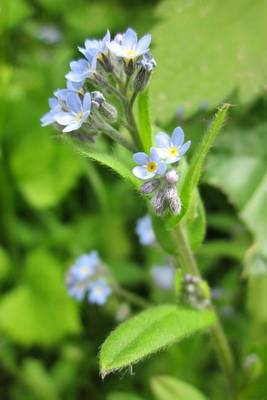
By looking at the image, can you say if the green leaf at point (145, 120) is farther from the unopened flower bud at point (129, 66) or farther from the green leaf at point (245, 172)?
the green leaf at point (245, 172)

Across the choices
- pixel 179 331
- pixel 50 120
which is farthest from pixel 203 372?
pixel 50 120

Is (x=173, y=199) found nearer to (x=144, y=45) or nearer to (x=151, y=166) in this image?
(x=151, y=166)

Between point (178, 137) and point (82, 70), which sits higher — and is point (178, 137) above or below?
below

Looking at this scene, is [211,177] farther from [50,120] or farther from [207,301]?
[50,120]

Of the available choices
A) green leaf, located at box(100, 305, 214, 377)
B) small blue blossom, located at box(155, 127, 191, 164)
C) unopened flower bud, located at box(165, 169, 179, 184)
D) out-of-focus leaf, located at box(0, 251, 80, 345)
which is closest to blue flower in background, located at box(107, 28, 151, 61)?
small blue blossom, located at box(155, 127, 191, 164)

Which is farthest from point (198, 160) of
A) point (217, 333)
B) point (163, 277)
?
point (163, 277)

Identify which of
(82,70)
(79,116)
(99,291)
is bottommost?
(99,291)

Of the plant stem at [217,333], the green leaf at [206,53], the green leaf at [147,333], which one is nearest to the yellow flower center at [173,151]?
the plant stem at [217,333]
